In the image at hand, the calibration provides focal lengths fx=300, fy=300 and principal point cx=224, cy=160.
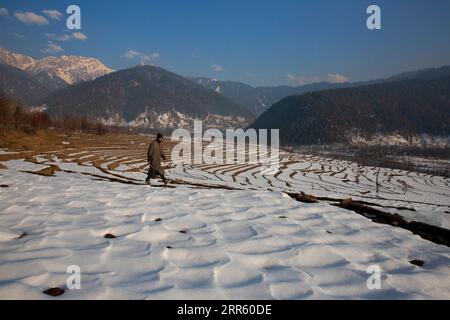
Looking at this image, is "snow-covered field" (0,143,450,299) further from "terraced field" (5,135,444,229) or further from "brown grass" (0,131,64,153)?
"brown grass" (0,131,64,153)

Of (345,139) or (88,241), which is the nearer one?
(88,241)

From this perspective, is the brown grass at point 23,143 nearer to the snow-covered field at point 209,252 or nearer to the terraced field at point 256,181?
the terraced field at point 256,181

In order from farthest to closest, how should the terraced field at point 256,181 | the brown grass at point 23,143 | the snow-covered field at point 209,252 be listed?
the brown grass at point 23,143, the terraced field at point 256,181, the snow-covered field at point 209,252

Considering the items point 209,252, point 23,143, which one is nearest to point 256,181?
point 23,143

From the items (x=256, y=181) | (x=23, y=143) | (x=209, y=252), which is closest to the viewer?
(x=209, y=252)

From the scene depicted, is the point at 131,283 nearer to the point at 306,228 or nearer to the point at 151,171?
the point at 306,228

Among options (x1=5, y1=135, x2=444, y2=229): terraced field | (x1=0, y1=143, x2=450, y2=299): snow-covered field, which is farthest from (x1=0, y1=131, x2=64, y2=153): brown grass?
(x1=0, y1=143, x2=450, y2=299): snow-covered field

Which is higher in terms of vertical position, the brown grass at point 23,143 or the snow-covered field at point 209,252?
the brown grass at point 23,143

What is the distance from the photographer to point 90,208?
795cm

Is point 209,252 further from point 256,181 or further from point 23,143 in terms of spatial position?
point 23,143

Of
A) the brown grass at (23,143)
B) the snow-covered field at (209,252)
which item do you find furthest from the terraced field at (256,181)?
the snow-covered field at (209,252)
